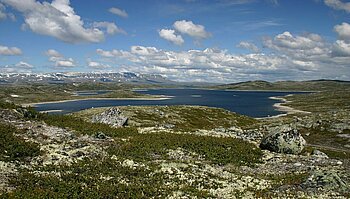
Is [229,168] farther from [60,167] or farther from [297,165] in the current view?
[60,167]

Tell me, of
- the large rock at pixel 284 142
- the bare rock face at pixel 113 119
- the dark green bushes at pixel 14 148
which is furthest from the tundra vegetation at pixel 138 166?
the bare rock face at pixel 113 119

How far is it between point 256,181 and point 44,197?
53.1 ft

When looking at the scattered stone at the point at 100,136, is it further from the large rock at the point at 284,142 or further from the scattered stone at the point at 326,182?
the scattered stone at the point at 326,182

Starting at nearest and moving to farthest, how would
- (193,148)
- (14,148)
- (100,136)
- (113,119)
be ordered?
1. (14,148)
2. (193,148)
3. (100,136)
4. (113,119)

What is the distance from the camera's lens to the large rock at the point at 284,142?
4056 cm

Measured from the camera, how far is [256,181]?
27.2 metres

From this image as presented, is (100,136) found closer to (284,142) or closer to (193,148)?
(193,148)

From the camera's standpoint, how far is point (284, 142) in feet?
134

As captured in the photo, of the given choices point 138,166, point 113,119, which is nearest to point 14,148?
point 138,166

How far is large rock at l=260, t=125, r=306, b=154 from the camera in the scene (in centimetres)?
4056

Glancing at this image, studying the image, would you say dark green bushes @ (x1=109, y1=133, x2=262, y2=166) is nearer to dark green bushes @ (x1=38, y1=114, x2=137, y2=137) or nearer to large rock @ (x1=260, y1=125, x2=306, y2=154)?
large rock @ (x1=260, y1=125, x2=306, y2=154)

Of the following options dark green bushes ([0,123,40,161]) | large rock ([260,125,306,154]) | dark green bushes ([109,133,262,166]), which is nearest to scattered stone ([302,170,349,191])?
dark green bushes ([109,133,262,166])

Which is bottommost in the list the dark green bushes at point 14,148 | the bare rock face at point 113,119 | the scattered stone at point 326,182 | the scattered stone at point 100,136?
the bare rock face at point 113,119

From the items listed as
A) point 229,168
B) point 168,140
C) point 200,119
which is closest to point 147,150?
point 168,140
